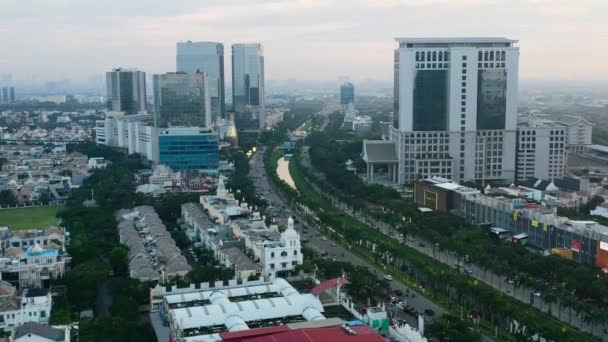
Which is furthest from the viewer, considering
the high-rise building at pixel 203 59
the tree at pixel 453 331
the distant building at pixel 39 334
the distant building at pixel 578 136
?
the high-rise building at pixel 203 59

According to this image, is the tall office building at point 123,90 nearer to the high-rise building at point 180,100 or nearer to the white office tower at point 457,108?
the high-rise building at point 180,100

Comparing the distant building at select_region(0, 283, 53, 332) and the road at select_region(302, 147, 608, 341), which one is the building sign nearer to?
A: the road at select_region(302, 147, 608, 341)

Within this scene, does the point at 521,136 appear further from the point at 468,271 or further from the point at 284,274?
the point at 284,274

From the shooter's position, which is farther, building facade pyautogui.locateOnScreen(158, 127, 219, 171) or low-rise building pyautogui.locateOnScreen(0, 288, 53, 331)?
building facade pyautogui.locateOnScreen(158, 127, 219, 171)

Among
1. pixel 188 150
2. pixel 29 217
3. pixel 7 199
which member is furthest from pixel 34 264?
pixel 188 150

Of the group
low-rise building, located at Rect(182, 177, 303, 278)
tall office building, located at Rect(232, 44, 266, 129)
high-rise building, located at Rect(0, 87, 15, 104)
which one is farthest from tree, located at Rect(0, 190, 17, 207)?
high-rise building, located at Rect(0, 87, 15, 104)

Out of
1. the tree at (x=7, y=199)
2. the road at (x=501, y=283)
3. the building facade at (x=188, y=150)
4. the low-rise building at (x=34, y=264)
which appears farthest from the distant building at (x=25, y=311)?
the building facade at (x=188, y=150)

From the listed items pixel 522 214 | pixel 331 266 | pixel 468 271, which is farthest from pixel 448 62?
pixel 331 266
